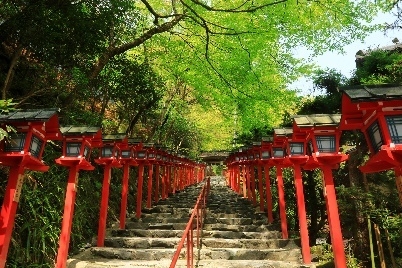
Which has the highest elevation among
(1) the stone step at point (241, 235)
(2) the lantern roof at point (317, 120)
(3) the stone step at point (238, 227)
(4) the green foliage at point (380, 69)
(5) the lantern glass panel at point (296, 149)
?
(4) the green foliage at point (380, 69)

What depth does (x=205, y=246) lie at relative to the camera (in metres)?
9.38

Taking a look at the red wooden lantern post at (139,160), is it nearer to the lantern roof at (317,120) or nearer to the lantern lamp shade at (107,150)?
the lantern lamp shade at (107,150)

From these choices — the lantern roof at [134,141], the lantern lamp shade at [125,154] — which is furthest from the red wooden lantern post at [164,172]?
the lantern lamp shade at [125,154]

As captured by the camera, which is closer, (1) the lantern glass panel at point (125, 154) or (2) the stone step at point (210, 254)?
(2) the stone step at point (210, 254)

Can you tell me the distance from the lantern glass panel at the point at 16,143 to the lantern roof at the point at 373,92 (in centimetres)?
468

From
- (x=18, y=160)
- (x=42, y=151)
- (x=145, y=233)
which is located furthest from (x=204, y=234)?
(x=18, y=160)

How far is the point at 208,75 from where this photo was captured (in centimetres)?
1220

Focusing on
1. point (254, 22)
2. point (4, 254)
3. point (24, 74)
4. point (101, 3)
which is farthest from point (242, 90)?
point (4, 254)

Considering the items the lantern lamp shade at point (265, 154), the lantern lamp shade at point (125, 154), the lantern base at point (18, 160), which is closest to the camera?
the lantern base at point (18, 160)

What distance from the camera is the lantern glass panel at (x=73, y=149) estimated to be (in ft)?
21.8

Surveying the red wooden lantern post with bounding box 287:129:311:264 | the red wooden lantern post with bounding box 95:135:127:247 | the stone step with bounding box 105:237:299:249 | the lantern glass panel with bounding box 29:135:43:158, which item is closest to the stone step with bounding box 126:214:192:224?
the stone step with bounding box 105:237:299:249

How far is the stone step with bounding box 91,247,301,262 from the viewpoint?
8344mm

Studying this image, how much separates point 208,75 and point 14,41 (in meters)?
6.55

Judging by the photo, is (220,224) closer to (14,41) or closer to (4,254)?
(4,254)
